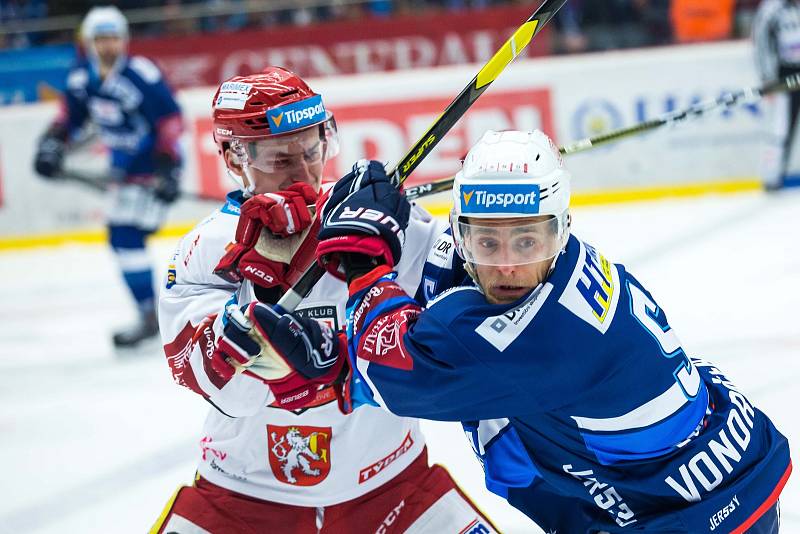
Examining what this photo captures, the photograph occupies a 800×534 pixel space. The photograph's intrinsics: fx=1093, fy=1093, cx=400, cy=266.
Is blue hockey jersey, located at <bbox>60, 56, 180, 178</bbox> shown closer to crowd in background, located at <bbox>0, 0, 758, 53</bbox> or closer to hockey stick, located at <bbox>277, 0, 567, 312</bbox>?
crowd in background, located at <bbox>0, 0, 758, 53</bbox>

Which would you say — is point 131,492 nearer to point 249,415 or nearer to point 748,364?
point 249,415

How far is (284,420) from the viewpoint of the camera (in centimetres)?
206

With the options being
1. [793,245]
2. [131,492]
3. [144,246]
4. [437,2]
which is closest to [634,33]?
[437,2]

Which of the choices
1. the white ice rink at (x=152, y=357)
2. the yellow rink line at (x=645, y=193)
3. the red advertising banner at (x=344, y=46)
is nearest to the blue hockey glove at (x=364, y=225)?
the white ice rink at (x=152, y=357)

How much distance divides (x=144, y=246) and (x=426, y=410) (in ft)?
13.4

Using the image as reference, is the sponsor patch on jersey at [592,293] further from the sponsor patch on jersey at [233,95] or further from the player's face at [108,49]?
the player's face at [108,49]

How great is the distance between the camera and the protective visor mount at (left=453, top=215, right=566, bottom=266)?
1.69 meters

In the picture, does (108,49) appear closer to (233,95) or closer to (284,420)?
(233,95)

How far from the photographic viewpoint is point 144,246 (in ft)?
18.2

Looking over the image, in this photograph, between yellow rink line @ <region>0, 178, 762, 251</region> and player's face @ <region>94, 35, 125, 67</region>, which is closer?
player's face @ <region>94, 35, 125, 67</region>

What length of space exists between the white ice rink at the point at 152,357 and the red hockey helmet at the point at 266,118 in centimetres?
139

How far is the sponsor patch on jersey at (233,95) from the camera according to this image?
2047mm

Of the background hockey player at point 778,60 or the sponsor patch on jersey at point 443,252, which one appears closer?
the sponsor patch on jersey at point 443,252

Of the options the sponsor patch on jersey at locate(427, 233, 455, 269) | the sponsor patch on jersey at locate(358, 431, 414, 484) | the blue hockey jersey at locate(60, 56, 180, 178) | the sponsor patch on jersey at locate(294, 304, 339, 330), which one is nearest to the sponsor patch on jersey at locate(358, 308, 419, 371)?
the sponsor patch on jersey at locate(427, 233, 455, 269)
